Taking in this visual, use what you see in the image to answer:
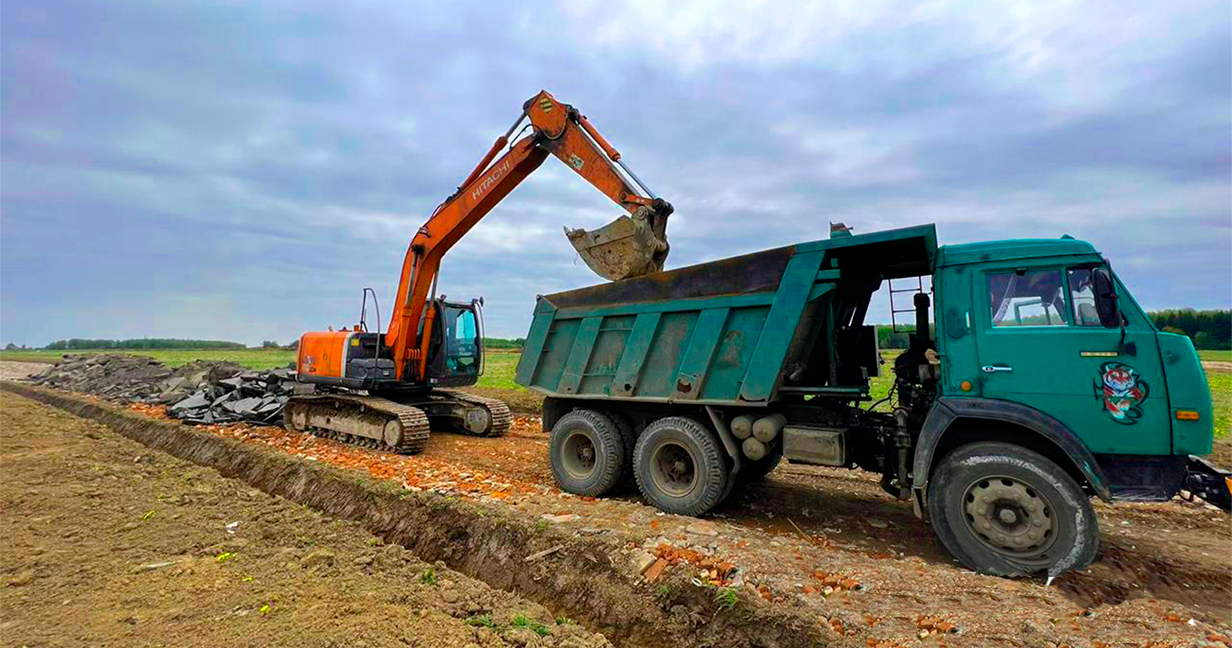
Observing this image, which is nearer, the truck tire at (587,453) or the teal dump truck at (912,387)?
the teal dump truck at (912,387)

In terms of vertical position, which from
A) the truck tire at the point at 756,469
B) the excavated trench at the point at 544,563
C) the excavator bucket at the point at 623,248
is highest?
the excavator bucket at the point at 623,248

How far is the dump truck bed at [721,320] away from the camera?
5.60 m

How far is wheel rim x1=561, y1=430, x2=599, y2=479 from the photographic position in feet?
23.7

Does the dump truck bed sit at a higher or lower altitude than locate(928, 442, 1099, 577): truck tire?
higher

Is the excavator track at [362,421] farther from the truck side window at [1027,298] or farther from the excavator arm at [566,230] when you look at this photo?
the truck side window at [1027,298]

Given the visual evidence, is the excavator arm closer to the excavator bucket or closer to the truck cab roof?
the excavator bucket

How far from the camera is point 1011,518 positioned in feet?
15.0

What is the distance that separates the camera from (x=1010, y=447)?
4680mm

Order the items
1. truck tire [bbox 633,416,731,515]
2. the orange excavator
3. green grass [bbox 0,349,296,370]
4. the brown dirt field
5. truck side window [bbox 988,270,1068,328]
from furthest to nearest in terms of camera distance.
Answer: green grass [bbox 0,349,296,370], the orange excavator, truck tire [bbox 633,416,731,515], truck side window [bbox 988,270,1068,328], the brown dirt field

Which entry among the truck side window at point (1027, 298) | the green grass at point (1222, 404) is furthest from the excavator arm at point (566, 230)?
the green grass at point (1222, 404)

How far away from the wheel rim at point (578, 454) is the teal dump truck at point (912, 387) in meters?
0.03

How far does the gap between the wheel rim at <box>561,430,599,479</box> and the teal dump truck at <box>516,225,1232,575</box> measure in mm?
25

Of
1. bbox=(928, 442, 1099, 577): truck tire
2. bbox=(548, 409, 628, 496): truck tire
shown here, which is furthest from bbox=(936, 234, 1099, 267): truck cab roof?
bbox=(548, 409, 628, 496): truck tire

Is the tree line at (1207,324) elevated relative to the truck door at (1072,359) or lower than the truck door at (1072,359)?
elevated
